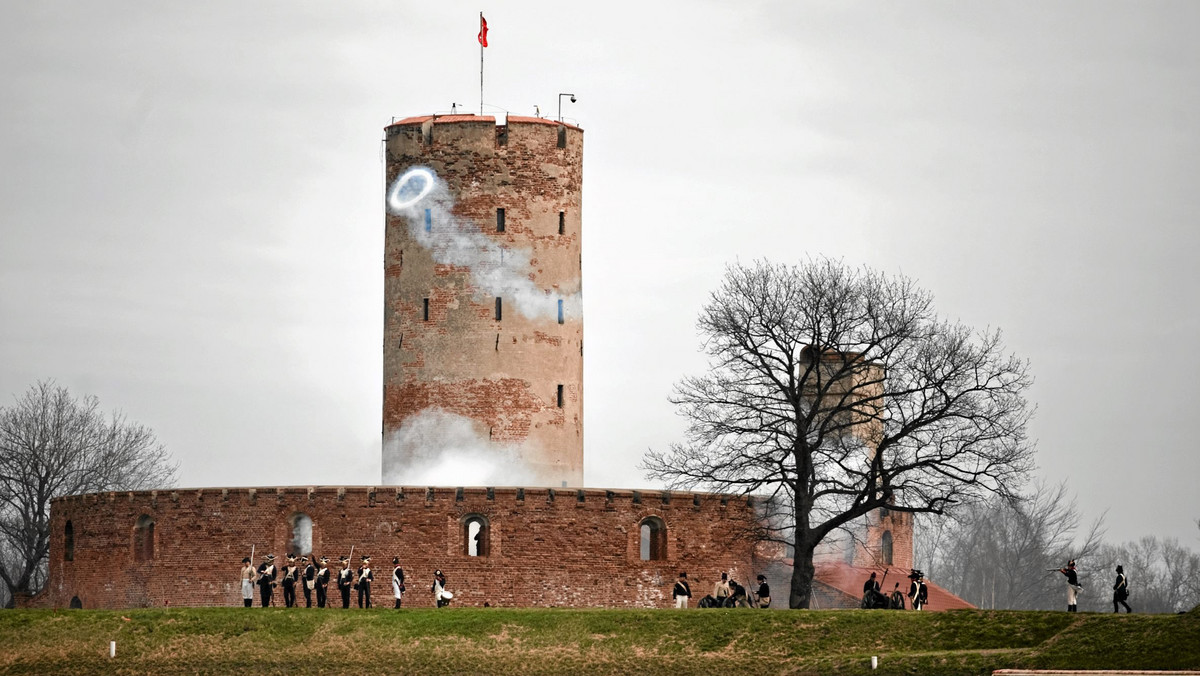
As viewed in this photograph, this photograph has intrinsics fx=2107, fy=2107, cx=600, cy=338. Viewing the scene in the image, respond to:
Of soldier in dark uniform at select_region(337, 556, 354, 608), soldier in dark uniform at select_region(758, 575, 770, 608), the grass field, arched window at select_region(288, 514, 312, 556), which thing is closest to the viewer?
the grass field

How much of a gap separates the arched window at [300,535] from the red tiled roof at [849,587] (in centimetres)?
1426


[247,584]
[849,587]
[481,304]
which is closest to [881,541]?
[849,587]

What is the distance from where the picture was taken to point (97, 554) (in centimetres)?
5666

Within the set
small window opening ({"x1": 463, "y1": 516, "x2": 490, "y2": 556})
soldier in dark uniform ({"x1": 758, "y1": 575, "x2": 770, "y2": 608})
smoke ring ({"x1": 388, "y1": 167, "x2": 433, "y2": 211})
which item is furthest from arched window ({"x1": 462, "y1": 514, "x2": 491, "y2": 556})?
smoke ring ({"x1": 388, "y1": 167, "x2": 433, "y2": 211})

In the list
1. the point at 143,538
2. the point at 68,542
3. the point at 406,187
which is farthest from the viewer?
the point at 406,187

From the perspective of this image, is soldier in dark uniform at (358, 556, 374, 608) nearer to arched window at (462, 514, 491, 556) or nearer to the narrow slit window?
arched window at (462, 514, 491, 556)

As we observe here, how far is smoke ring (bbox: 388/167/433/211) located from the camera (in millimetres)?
60750

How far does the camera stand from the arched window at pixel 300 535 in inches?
2141

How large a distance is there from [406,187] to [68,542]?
13.8m

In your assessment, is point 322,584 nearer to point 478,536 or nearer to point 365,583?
point 365,583

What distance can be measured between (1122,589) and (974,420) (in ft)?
27.9

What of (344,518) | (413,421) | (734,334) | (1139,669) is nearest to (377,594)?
(344,518)

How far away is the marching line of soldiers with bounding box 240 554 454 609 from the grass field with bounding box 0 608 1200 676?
1.56 metres

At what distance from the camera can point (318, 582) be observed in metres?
50.0
